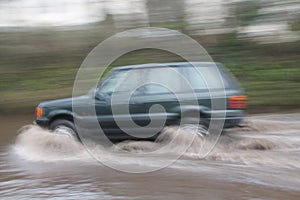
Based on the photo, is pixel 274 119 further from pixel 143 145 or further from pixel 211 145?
pixel 143 145

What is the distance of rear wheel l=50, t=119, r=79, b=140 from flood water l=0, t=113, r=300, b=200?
7.3 inches

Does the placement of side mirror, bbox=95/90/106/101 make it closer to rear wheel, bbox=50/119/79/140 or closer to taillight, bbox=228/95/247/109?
rear wheel, bbox=50/119/79/140

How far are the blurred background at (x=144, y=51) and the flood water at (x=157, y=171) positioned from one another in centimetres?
401

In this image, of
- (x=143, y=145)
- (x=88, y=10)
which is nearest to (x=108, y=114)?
(x=143, y=145)

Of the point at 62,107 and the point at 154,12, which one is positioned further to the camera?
the point at 154,12

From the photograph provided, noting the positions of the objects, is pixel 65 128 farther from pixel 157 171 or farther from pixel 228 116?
pixel 228 116

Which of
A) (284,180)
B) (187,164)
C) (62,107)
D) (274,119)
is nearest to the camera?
(284,180)

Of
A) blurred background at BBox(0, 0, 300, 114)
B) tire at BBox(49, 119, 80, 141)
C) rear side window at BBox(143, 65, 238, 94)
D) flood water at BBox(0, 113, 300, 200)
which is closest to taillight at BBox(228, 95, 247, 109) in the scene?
rear side window at BBox(143, 65, 238, 94)

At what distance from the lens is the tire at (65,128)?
7602 mm

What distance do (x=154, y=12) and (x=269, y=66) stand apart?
165 inches

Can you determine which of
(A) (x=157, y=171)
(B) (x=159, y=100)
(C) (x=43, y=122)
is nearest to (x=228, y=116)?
(B) (x=159, y=100)

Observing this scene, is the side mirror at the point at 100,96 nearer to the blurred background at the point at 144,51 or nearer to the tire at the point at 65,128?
the tire at the point at 65,128

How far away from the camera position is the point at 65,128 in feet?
25.1

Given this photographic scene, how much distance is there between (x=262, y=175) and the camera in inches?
211
